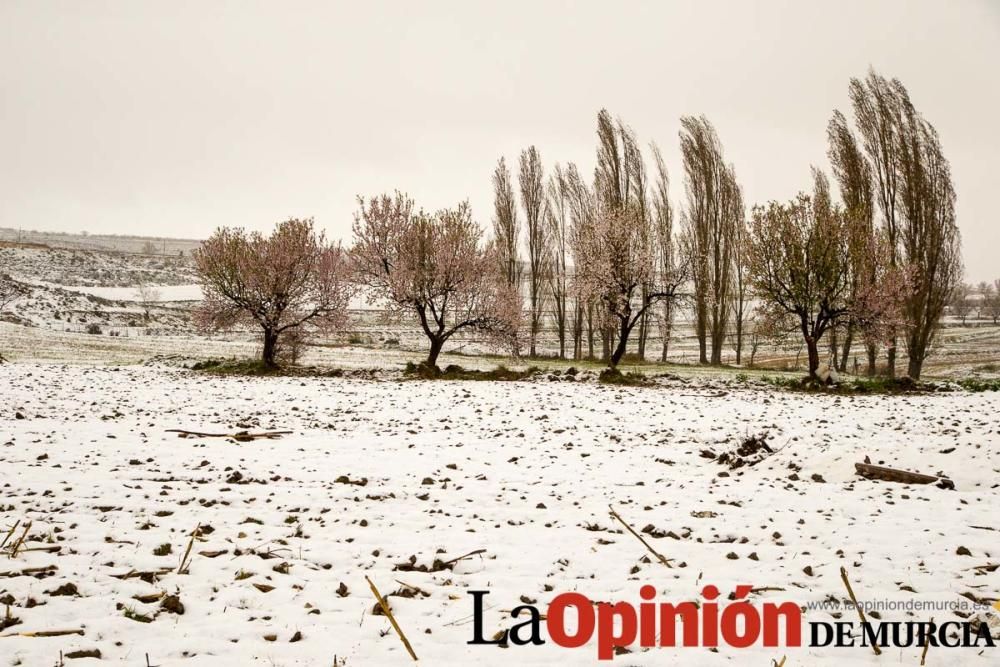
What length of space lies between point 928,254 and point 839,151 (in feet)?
23.2

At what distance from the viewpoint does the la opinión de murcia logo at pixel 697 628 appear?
12.9ft

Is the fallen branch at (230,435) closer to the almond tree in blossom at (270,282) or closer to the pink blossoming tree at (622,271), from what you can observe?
the almond tree in blossom at (270,282)

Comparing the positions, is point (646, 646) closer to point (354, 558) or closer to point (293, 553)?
point (354, 558)

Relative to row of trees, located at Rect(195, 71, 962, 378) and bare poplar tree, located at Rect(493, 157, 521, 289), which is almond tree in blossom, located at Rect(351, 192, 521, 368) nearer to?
row of trees, located at Rect(195, 71, 962, 378)

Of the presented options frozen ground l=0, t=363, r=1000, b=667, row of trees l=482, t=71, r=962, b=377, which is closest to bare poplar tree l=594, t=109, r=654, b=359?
row of trees l=482, t=71, r=962, b=377

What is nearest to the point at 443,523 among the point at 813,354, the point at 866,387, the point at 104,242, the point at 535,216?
the point at 866,387

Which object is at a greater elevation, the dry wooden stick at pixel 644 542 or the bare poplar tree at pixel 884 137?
the bare poplar tree at pixel 884 137

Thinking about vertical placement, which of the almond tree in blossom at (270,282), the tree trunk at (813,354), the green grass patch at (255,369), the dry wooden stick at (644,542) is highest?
the almond tree in blossom at (270,282)

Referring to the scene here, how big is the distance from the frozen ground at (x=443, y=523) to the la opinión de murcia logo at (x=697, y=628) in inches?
5.0

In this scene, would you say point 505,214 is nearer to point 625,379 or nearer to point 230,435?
point 625,379

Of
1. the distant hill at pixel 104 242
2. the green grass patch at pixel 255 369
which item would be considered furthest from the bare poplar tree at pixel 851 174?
the distant hill at pixel 104 242

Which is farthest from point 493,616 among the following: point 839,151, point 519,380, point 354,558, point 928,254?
point 839,151

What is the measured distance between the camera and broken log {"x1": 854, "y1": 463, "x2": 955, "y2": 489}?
25.3 ft

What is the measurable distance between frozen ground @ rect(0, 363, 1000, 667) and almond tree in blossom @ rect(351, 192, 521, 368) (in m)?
12.3
